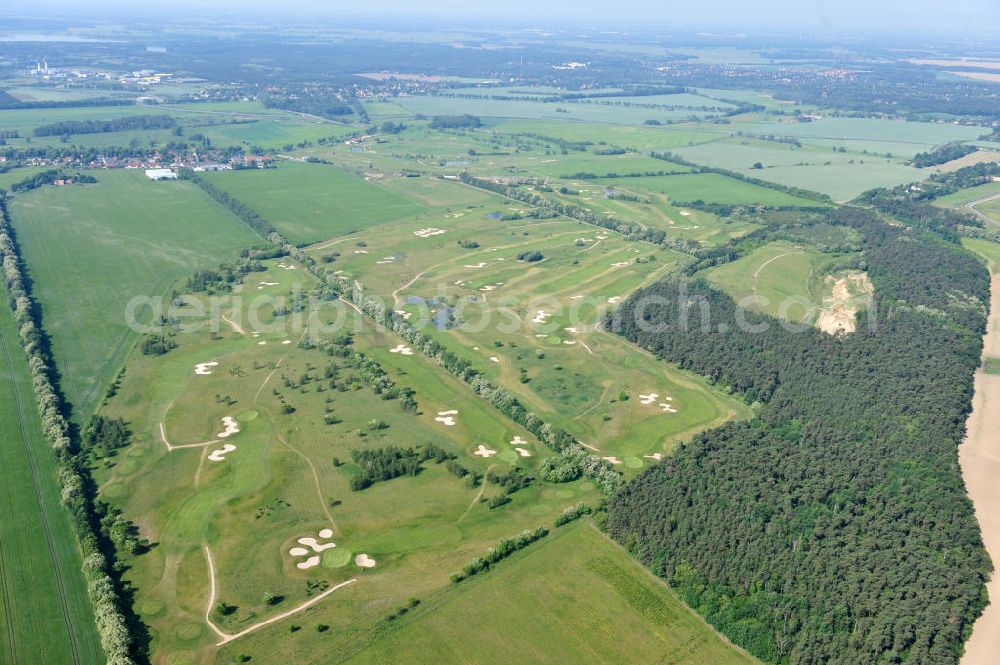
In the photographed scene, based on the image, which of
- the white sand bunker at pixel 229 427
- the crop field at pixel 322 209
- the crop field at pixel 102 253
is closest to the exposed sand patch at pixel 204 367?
the crop field at pixel 102 253

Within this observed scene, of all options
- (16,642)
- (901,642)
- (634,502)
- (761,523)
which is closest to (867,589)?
(901,642)

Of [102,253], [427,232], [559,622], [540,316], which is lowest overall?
[427,232]

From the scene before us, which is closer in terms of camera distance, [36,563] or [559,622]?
[559,622]

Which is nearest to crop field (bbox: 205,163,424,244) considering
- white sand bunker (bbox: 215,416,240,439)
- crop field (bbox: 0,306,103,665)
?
white sand bunker (bbox: 215,416,240,439)

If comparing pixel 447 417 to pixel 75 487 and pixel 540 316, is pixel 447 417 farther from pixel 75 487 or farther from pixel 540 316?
pixel 75 487

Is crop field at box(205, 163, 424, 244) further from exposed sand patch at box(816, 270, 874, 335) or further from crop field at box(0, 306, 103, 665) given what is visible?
exposed sand patch at box(816, 270, 874, 335)

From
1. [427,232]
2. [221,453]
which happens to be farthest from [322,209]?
[221,453]
